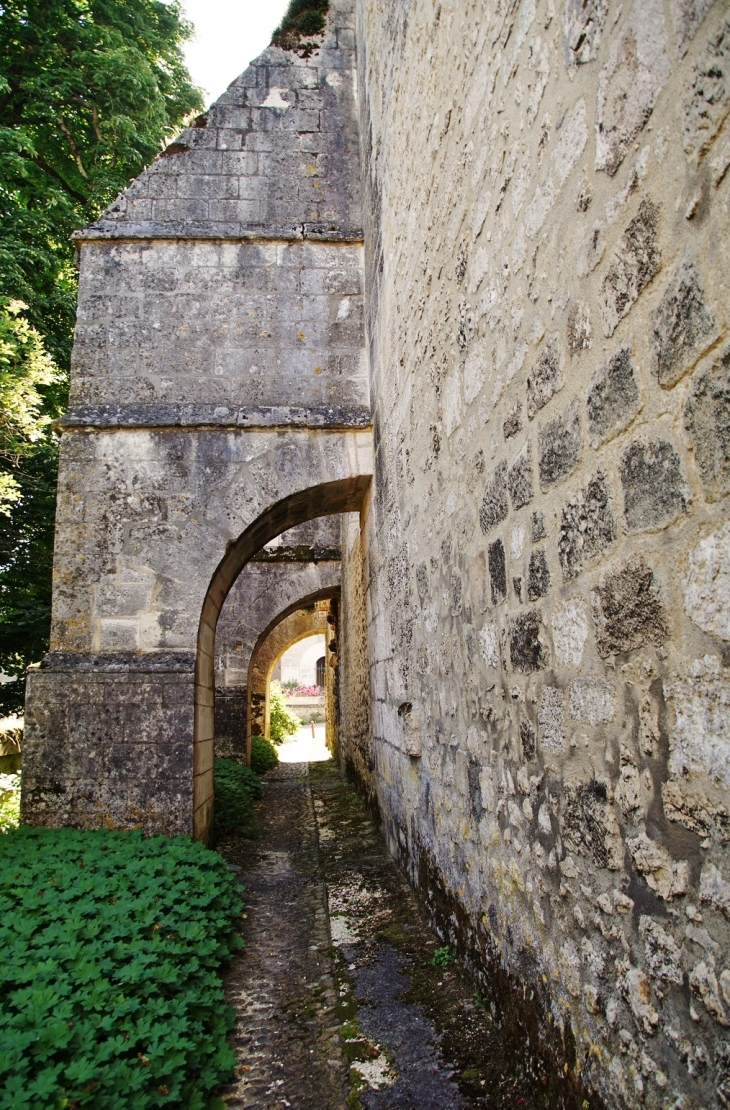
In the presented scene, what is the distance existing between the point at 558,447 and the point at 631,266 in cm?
50

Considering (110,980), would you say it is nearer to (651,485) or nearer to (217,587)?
(651,485)

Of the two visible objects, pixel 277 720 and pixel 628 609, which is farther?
pixel 277 720

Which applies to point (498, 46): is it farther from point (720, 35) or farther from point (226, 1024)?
point (226, 1024)

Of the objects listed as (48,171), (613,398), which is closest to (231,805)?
(613,398)

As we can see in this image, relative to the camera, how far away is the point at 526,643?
2082mm

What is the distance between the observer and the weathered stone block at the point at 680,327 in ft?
3.91

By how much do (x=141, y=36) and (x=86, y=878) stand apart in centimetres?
1235

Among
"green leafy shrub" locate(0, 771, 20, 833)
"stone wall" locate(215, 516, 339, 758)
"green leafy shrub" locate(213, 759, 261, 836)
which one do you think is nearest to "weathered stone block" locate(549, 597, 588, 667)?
"green leafy shrub" locate(0, 771, 20, 833)

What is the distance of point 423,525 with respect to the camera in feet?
11.8

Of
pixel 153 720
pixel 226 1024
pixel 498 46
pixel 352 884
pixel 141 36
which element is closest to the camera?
pixel 498 46

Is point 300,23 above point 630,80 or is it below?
above

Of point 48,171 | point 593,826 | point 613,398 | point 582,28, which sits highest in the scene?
point 48,171

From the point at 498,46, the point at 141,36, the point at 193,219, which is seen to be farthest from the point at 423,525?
the point at 141,36

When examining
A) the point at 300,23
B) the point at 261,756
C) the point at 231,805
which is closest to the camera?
the point at 300,23
